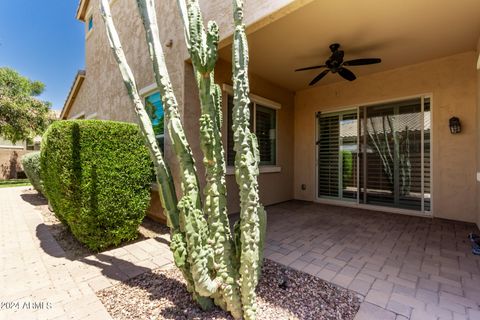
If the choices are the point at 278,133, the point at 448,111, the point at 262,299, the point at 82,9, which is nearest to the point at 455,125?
the point at 448,111

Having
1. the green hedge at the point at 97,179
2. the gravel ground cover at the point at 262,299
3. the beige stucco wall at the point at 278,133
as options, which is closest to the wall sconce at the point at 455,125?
the beige stucco wall at the point at 278,133

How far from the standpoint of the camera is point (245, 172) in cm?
159

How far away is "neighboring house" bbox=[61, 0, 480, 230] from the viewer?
11.5 ft

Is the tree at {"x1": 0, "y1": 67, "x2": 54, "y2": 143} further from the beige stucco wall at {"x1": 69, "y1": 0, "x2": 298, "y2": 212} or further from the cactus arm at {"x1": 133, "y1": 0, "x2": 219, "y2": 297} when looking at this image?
the cactus arm at {"x1": 133, "y1": 0, "x2": 219, "y2": 297}

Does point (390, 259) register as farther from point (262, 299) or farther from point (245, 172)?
point (245, 172)

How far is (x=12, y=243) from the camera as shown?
348 cm

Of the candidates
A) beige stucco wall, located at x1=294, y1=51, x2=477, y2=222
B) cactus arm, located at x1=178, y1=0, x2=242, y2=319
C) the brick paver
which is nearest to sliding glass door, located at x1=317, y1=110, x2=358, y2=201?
beige stucco wall, located at x1=294, y1=51, x2=477, y2=222

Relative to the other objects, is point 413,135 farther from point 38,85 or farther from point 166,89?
point 38,85

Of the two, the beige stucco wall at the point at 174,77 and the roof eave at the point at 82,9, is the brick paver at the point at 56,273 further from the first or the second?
the roof eave at the point at 82,9

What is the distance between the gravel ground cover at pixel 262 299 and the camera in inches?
71.1

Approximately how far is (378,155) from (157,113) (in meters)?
5.56

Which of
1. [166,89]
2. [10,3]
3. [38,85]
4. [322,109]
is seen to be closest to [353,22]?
[322,109]

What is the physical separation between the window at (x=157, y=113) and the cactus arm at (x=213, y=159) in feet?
10.4

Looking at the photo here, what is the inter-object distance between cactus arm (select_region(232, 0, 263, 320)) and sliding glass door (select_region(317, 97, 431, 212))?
16.8 ft
